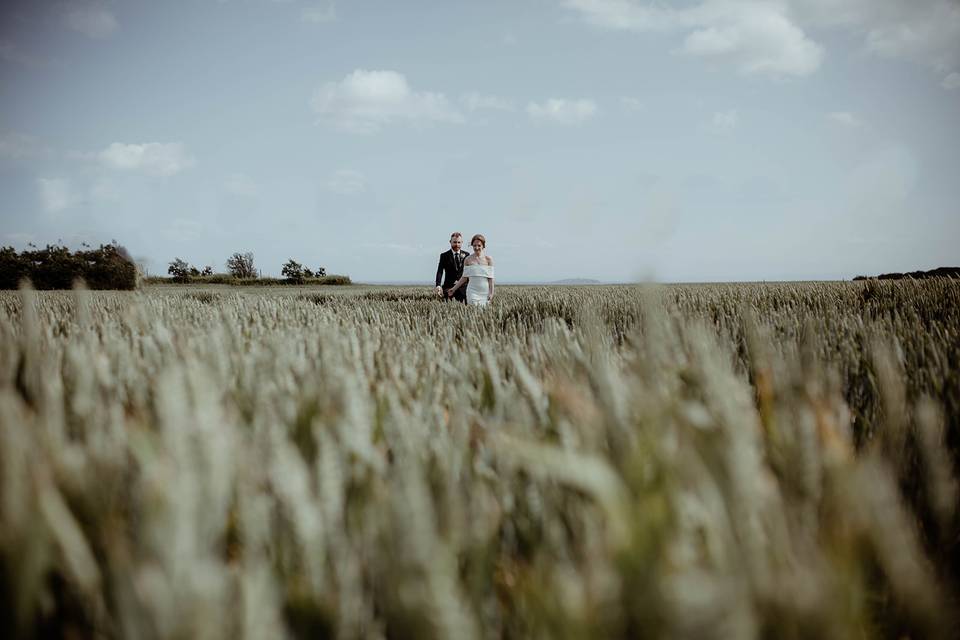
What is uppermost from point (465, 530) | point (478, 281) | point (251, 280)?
point (251, 280)

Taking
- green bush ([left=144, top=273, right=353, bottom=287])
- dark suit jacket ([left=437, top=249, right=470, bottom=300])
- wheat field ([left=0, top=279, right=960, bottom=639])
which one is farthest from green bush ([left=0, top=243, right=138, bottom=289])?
wheat field ([left=0, top=279, right=960, bottom=639])

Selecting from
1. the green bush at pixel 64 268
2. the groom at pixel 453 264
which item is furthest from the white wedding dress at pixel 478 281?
the green bush at pixel 64 268

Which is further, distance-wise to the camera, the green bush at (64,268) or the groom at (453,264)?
the green bush at (64,268)

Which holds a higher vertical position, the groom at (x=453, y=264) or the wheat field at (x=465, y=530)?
the groom at (x=453, y=264)

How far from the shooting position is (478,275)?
31.2 feet

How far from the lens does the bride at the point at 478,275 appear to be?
9461mm

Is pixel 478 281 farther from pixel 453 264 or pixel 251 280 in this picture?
pixel 251 280

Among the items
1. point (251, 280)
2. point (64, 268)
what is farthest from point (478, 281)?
point (251, 280)

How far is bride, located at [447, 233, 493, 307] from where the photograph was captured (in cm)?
946

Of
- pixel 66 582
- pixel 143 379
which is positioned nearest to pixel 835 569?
pixel 66 582

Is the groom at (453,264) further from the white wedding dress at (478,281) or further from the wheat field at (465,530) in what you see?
the wheat field at (465,530)

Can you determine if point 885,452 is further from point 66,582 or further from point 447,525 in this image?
point 66,582

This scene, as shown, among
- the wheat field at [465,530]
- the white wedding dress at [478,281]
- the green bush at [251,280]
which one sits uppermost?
the green bush at [251,280]

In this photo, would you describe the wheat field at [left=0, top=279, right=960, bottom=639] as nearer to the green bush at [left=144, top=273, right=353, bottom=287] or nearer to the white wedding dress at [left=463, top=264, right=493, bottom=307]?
the white wedding dress at [left=463, top=264, right=493, bottom=307]
